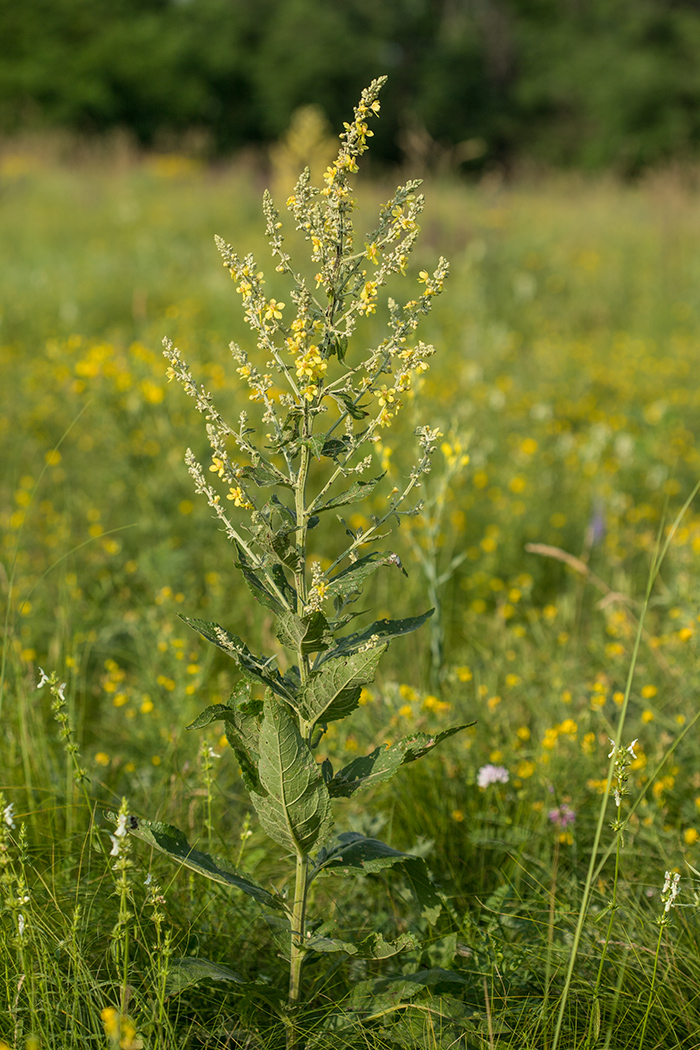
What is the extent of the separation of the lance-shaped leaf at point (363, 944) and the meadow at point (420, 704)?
2.8 inches

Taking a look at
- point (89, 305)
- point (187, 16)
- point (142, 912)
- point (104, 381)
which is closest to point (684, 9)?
point (187, 16)

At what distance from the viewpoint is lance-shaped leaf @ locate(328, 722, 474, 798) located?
1.30 m

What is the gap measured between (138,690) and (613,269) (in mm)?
7340

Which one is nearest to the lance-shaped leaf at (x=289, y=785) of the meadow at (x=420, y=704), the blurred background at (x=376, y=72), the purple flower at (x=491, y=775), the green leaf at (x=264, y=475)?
the meadow at (x=420, y=704)

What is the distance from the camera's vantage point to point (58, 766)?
2049mm

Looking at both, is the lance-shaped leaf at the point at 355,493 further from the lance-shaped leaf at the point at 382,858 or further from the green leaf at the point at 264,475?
the lance-shaped leaf at the point at 382,858

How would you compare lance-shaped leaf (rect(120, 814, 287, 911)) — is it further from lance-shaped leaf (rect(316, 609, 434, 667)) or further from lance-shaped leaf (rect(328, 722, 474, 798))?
lance-shaped leaf (rect(316, 609, 434, 667))

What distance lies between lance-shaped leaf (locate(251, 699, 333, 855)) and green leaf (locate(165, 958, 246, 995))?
222mm

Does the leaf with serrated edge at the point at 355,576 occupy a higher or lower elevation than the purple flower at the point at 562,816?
higher

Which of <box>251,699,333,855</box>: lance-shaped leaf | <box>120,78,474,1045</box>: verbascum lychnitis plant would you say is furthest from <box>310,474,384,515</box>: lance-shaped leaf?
<box>251,699,333,855</box>: lance-shaped leaf

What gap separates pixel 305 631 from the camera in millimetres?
1273

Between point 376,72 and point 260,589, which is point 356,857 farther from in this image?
point 376,72

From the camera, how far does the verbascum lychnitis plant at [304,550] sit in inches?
48.6

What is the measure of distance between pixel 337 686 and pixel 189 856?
38cm
